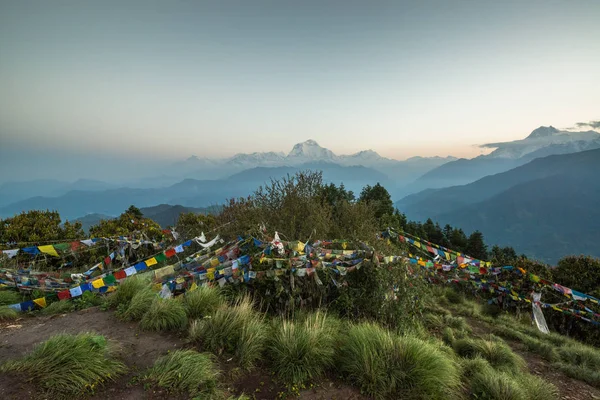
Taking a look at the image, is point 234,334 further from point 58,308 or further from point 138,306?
point 58,308

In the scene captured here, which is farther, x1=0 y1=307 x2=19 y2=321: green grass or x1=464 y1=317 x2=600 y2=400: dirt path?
x1=0 y1=307 x2=19 y2=321: green grass

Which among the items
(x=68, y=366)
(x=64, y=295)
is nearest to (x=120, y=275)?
(x=64, y=295)

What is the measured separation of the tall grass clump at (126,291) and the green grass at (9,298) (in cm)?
292

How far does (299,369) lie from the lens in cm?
401

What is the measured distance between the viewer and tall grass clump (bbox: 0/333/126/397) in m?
3.26

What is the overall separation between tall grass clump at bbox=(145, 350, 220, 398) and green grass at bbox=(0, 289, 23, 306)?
5707mm

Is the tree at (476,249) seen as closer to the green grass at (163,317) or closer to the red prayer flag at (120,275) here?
the red prayer flag at (120,275)

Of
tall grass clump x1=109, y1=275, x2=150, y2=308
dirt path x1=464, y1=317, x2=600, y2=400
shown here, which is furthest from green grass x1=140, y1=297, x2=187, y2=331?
dirt path x1=464, y1=317, x2=600, y2=400

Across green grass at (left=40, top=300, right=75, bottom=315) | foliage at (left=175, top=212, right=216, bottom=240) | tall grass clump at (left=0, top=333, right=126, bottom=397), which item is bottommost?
foliage at (left=175, top=212, right=216, bottom=240)

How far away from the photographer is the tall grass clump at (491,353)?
589 cm

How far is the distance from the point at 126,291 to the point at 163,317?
5.55 ft

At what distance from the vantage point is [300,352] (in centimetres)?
421

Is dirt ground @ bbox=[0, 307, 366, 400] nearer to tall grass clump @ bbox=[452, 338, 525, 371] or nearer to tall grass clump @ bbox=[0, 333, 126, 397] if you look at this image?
tall grass clump @ bbox=[0, 333, 126, 397]

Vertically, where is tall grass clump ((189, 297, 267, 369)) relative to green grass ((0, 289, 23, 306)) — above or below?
above
